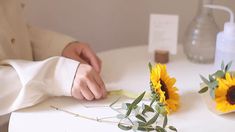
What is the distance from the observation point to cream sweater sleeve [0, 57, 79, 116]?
75 centimetres

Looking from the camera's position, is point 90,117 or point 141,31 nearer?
point 90,117

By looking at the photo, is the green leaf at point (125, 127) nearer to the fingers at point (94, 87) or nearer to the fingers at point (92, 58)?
the fingers at point (94, 87)

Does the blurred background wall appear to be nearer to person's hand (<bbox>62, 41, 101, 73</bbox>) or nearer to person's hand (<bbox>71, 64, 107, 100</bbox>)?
person's hand (<bbox>62, 41, 101, 73</bbox>)

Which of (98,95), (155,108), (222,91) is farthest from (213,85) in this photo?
(98,95)

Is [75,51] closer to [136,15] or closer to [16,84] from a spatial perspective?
[16,84]

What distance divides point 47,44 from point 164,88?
35cm

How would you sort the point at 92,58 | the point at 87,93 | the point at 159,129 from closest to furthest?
1. the point at 159,129
2. the point at 87,93
3. the point at 92,58

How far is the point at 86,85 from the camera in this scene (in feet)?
2.49

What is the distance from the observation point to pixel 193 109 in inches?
29.9

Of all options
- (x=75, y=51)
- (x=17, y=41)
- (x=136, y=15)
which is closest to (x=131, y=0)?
(x=136, y=15)

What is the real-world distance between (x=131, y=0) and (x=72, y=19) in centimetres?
22

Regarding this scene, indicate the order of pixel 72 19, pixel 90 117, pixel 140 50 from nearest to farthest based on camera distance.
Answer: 1. pixel 90 117
2. pixel 140 50
3. pixel 72 19

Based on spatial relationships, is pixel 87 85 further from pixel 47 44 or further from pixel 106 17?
pixel 106 17

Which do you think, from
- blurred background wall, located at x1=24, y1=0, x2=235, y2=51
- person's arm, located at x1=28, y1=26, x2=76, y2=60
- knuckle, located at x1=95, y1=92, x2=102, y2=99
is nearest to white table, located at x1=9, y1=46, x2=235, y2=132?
knuckle, located at x1=95, y1=92, x2=102, y2=99
